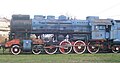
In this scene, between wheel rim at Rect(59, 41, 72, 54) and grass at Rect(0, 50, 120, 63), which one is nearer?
grass at Rect(0, 50, 120, 63)

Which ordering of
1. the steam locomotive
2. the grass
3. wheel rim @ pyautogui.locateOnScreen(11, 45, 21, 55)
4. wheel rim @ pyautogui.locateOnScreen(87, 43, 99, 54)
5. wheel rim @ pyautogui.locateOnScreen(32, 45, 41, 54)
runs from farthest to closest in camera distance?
wheel rim @ pyautogui.locateOnScreen(87, 43, 99, 54) → the steam locomotive → wheel rim @ pyautogui.locateOnScreen(32, 45, 41, 54) → wheel rim @ pyautogui.locateOnScreen(11, 45, 21, 55) → the grass

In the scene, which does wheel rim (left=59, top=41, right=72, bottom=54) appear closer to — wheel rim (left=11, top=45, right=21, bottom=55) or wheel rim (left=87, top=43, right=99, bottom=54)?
wheel rim (left=87, top=43, right=99, bottom=54)

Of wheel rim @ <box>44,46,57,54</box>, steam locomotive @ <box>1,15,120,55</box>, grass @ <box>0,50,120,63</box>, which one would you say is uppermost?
steam locomotive @ <box>1,15,120,55</box>

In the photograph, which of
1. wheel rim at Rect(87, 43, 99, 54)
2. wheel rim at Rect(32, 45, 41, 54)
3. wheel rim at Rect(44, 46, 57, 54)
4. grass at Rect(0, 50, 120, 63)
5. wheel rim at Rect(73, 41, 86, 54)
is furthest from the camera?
wheel rim at Rect(87, 43, 99, 54)

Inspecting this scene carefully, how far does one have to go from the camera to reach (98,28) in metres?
26.3

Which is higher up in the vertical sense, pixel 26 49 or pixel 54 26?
pixel 54 26

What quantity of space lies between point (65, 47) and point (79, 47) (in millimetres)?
1131

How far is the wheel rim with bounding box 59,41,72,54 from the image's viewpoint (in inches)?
984

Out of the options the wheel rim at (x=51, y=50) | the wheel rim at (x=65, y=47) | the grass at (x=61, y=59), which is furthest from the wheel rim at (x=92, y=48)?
the grass at (x=61, y=59)

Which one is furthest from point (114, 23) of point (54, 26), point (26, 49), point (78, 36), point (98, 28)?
point (26, 49)

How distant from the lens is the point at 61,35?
25.9 m

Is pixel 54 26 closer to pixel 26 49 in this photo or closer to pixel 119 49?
pixel 26 49

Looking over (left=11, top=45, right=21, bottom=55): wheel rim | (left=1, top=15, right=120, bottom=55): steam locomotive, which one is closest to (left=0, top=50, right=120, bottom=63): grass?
(left=11, top=45, right=21, bottom=55): wheel rim

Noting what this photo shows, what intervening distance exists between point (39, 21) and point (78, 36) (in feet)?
10.9
